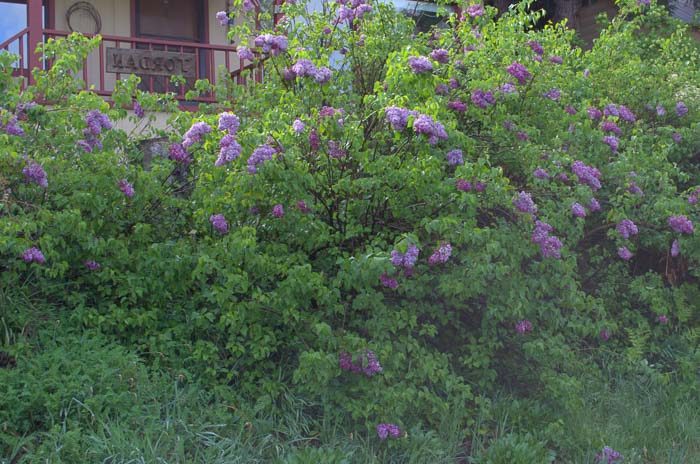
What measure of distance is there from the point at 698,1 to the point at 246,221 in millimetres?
11251

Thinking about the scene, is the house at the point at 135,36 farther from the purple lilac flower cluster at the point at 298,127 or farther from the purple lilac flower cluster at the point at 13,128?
the purple lilac flower cluster at the point at 298,127

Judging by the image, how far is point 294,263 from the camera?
17.8 ft

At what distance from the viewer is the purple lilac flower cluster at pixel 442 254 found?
16.4ft

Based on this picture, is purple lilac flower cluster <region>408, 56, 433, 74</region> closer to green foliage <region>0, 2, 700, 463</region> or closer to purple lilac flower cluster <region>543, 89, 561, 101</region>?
green foliage <region>0, 2, 700, 463</region>

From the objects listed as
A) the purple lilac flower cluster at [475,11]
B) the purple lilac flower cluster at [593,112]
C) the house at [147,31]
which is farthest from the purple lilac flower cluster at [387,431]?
the house at [147,31]

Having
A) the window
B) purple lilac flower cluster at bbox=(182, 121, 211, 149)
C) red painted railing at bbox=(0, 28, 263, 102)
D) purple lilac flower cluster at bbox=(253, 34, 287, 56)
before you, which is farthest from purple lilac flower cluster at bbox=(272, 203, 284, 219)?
the window

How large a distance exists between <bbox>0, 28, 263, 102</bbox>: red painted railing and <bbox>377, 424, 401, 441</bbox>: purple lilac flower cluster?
6136mm

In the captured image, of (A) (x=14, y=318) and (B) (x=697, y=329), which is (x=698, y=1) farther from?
(A) (x=14, y=318)

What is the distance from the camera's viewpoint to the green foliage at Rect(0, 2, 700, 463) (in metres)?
5.07

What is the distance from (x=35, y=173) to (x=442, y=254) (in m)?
2.19

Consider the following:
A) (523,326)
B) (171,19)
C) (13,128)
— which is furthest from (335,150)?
(171,19)

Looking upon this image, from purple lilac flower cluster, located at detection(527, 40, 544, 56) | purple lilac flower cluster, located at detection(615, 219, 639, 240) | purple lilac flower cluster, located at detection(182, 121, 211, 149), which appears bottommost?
purple lilac flower cluster, located at detection(615, 219, 639, 240)

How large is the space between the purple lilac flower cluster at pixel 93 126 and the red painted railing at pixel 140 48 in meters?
4.54

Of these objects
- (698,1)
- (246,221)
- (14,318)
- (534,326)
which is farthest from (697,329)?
(698,1)
